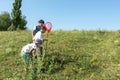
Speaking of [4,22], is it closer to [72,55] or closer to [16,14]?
[16,14]

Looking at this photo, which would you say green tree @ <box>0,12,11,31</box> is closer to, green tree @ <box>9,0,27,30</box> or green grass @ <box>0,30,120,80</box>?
green tree @ <box>9,0,27,30</box>

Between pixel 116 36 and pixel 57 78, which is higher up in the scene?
pixel 116 36

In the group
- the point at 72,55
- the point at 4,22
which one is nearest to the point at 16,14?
the point at 4,22

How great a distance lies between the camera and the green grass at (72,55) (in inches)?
580

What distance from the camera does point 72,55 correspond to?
56.2 ft

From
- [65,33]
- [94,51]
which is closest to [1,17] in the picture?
[65,33]

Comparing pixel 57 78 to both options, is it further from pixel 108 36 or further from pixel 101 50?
pixel 108 36

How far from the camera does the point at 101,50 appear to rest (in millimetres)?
18188

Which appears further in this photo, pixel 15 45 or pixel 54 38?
pixel 54 38

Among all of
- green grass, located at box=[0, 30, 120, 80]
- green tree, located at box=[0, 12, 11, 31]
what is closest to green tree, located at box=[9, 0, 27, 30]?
green tree, located at box=[0, 12, 11, 31]

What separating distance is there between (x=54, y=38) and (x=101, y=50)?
3034 mm

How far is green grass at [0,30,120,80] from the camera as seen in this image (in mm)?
14742

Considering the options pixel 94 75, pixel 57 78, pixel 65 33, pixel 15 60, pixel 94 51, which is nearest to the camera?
pixel 57 78

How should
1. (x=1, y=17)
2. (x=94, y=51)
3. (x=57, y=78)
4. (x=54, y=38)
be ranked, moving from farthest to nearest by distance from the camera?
(x=1, y=17) < (x=54, y=38) < (x=94, y=51) < (x=57, y=78)
